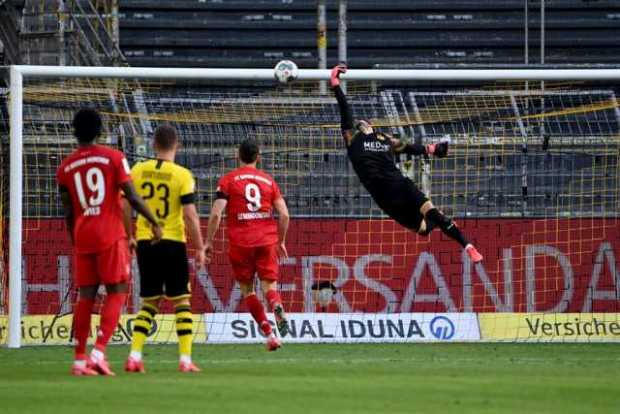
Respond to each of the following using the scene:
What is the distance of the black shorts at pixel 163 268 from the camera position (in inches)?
449

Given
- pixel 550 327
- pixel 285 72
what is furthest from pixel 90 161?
pixel 550 327

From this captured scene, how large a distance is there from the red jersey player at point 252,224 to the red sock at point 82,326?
2967mm

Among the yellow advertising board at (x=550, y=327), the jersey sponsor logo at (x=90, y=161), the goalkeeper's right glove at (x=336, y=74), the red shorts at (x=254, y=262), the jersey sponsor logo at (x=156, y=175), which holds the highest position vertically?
the goalkeeper's right glove at (x=336, y=74)

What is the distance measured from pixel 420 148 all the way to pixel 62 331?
518 cm

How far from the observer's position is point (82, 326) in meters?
11.0

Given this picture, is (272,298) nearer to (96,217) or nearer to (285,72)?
(285,72)

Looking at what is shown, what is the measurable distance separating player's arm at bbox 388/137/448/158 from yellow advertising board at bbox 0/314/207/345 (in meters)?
3.89

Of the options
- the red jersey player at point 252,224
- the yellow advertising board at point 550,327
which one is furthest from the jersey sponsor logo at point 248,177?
the yellow advertising board at point 550,327

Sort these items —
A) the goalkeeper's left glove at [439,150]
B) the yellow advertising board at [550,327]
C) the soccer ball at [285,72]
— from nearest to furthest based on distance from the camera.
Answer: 1. the goalkeeper's left glove at [439,150]
2. the soccer ball at [285,72]
3. the yellow advertising board at [550,327]

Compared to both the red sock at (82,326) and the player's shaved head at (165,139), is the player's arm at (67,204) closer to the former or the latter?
the red sock at (82,326)

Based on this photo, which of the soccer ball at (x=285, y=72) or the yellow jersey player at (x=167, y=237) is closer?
the yellow jersey player at (x=167, y=237)

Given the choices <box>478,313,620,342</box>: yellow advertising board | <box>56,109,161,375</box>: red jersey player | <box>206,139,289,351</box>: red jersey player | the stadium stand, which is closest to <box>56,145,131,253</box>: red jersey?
<box>56,109,161,375</box>: red jersey player

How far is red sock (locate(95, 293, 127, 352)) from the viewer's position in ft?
35.8

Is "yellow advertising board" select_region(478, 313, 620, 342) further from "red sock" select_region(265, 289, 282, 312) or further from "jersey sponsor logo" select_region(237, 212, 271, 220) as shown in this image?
"jersey sponsor logo" select_region(237, 212, 271, 220)
